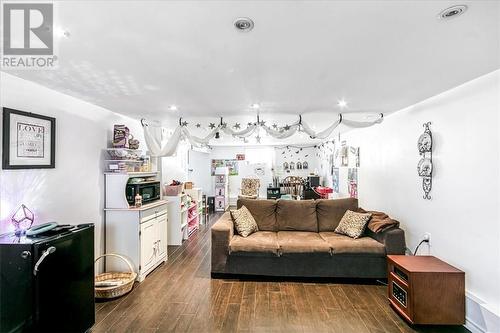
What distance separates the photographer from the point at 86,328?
2.19 meters

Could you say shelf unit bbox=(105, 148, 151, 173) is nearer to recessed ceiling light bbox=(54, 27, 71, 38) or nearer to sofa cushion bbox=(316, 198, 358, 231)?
recessed ceiling light bbox=(54, 27, 71, 38)

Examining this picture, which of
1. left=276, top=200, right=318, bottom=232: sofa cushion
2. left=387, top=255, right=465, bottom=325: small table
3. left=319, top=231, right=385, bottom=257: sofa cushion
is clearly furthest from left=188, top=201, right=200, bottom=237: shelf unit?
left=387, top=255, right=465, bottom=325: small table

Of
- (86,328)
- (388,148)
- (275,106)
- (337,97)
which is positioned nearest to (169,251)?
(86,328)

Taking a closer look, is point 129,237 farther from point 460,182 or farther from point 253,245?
point 460,182

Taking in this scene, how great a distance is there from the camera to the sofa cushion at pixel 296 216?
13.3 feet

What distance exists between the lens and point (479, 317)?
2188 millimetres

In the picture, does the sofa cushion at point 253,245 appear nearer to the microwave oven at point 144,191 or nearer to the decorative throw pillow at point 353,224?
the decorative throw pillow at point 353,224

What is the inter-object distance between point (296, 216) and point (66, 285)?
3169 millimetres

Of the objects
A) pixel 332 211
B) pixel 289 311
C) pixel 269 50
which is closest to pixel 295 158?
pixel 332 211

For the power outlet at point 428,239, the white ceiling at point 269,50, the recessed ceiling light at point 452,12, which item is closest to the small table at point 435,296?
the power outlet at point 428,239

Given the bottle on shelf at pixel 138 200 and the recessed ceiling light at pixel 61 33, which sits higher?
the recessed ceiling light at pixel 61 33

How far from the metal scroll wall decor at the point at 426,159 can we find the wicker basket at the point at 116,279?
3854mm

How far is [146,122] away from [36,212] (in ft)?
7.05

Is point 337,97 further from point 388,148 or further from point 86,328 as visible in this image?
point 86,328
